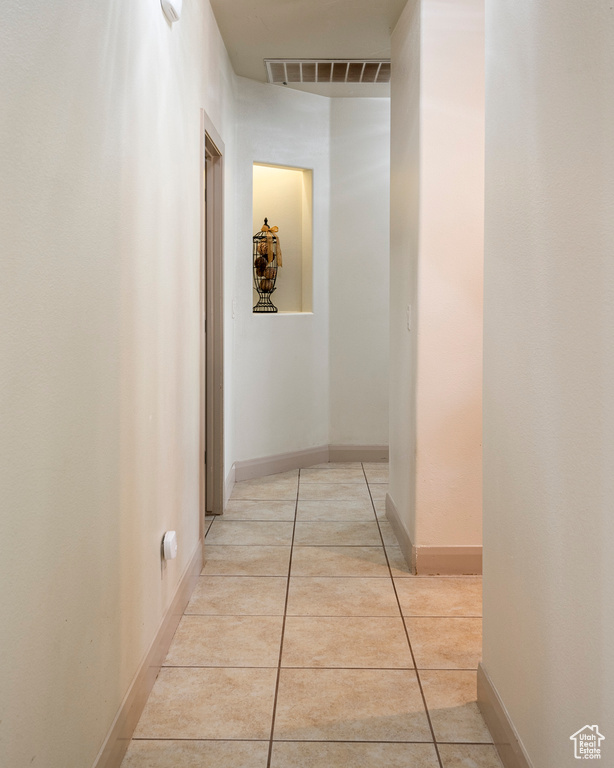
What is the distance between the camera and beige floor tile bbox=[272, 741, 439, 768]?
199 centimetres

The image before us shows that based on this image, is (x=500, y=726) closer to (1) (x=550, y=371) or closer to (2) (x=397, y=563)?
(1) (x=550, y=371)

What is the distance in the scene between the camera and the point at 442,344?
11.3 feet

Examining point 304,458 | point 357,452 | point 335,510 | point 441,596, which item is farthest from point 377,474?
point 441,596

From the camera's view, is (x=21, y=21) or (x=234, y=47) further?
(x=234, y=47)

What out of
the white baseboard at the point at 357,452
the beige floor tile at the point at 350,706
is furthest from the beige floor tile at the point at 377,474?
the beige floor tile at the point at 350,706

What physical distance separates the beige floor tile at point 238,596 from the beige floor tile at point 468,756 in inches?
42.3

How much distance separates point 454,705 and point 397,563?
134 cm

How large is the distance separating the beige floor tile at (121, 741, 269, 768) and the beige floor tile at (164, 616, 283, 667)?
1.59 feet

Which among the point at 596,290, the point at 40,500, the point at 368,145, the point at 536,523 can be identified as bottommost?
the point at 536,523

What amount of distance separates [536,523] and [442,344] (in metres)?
1.82

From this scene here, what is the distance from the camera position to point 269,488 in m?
5.10

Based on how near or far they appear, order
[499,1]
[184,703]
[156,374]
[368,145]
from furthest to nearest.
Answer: [368,145]
[156,374]
[184,703]
[499,1]

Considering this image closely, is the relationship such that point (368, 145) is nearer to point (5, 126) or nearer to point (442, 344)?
point (442, 344)

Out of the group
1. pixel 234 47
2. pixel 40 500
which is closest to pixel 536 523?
pixel 40 500
